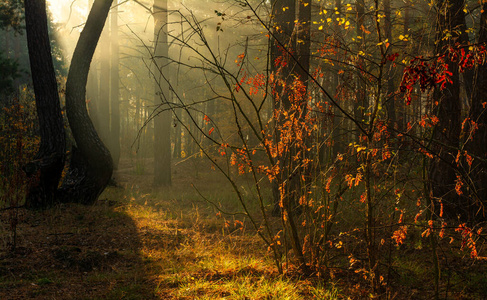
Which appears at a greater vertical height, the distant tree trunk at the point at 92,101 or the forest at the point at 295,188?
the distant tree trunk at the point at 92,101

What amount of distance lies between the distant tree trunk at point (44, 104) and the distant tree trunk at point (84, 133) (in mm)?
312

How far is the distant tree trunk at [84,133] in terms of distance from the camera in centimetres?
778

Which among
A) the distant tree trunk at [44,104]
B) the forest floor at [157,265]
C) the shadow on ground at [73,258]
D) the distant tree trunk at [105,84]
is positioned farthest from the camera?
the distant tree trunk at [105,84]

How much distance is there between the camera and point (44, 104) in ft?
24.5

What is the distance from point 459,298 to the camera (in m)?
3.47

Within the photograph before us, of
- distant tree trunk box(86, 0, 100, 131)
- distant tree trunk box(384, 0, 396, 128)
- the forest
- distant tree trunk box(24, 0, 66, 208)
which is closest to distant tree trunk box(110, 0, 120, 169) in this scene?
distant tree trunk box(86, 0, 100, 131)

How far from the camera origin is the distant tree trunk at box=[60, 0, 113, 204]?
7.78m

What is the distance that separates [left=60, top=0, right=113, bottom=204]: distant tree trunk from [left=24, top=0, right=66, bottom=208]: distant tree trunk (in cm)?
31

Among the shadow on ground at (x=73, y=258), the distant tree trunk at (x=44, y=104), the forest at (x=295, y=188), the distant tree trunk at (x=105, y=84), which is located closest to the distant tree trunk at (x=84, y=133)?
the forest at (x=295, y=188)

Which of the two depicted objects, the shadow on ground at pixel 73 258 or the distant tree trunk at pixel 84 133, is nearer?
the shadow on ground at pixel 73 258

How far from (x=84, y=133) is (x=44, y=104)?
0.91m

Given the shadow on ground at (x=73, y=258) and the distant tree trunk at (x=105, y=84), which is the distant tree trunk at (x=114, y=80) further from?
the shadow on ground at (x=73, y=258)

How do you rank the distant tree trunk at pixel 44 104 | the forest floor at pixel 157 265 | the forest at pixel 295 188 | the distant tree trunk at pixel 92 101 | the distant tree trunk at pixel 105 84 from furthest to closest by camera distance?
1. the distant tree trunk at pixel 105 84
2. the distant tree trunk at pixel 92 101
3. the distant tree trunk at pixel 44 104
4. the forest floor at pixel 157 265
5. the forest at pixel 295 188

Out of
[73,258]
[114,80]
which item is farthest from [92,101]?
[73,258]
